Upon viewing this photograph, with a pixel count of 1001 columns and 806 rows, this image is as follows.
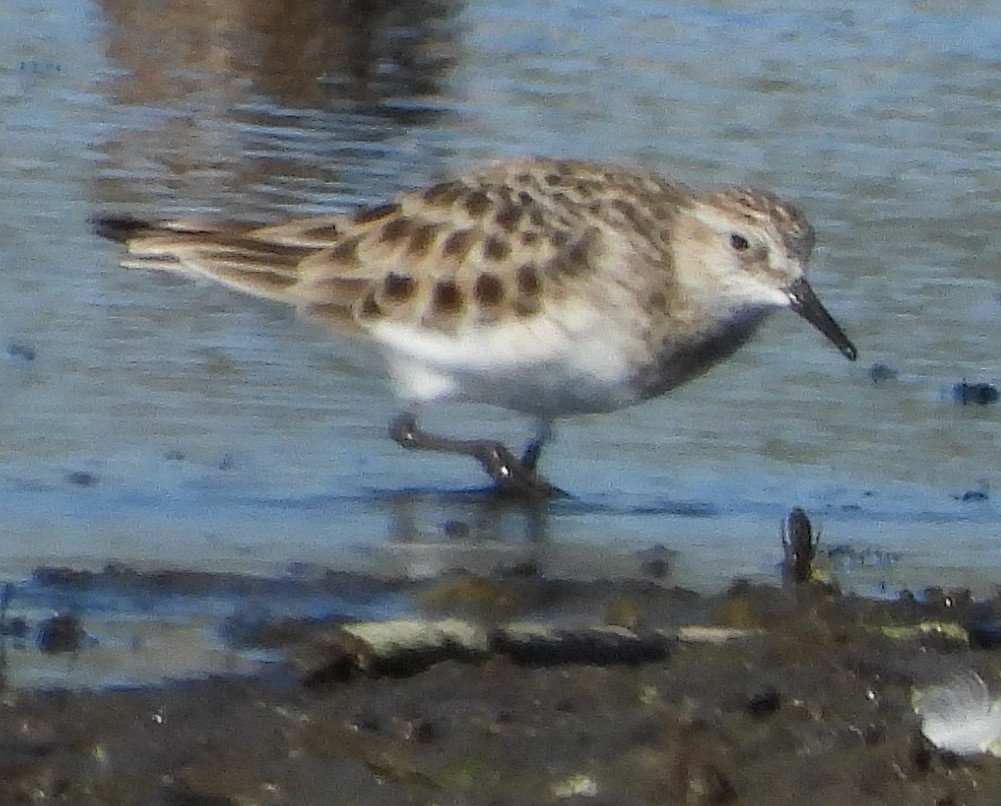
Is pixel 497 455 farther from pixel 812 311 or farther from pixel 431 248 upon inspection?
pixel 812 311

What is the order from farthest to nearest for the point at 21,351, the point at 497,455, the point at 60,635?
1. the point at 21,351
2. the point at 497,455
3. the point at 60,635

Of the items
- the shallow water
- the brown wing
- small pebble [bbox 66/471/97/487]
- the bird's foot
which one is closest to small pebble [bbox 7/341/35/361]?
the shallow water

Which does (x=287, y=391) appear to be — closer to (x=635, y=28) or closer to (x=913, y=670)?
(x=913, y=670)

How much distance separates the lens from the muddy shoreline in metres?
3.87

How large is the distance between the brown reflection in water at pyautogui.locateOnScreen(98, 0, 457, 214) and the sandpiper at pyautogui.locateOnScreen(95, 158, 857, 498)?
199 centimetres

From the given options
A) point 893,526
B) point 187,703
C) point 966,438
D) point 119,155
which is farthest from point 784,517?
point 119,155

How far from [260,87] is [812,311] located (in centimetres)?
433

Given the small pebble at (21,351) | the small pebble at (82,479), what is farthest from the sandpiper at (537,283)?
the small pebble at (82,479)

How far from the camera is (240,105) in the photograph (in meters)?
9.95

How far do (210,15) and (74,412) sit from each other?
16.4 ft

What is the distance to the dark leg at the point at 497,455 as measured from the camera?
6512 millimetres

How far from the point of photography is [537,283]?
641 cm

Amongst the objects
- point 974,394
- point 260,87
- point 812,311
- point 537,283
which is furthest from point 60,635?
point 260,87

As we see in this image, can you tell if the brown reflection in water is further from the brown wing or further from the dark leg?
the dark leg
